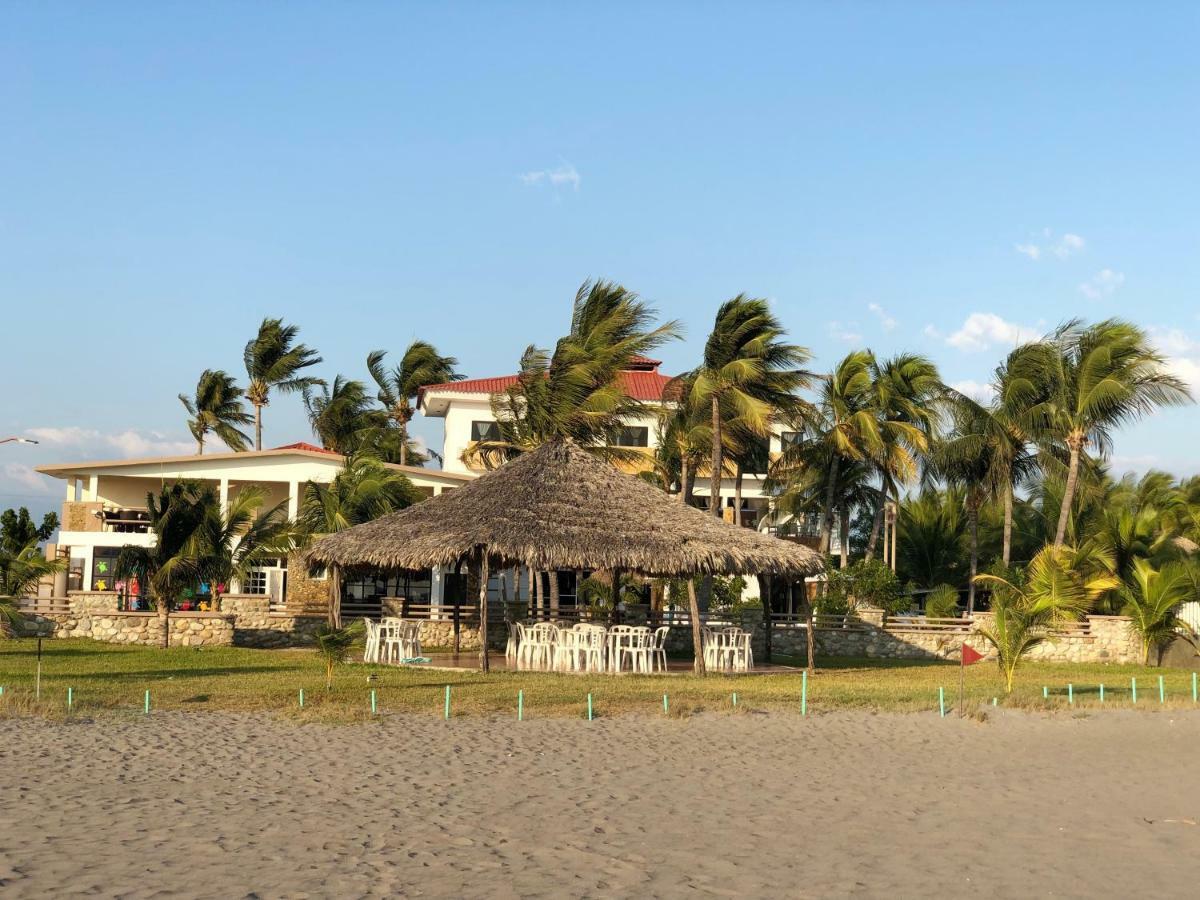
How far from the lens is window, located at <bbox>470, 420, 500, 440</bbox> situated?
41.9 meters

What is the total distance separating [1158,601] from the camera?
87.6 feet

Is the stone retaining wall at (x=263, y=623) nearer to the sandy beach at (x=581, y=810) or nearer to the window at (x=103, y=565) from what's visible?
the window at (x=103, y=565)

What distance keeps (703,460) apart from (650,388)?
10661mm

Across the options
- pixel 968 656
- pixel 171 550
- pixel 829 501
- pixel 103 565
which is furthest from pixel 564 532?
pixel 103 565

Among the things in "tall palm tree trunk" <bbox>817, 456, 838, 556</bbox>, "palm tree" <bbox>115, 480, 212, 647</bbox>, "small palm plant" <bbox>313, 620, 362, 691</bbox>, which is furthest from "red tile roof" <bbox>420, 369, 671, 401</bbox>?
"small palm plant" <bbox>313, 620, 362, 691</bbox>

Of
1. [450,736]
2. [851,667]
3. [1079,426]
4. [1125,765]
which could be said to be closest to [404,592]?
[851,667]

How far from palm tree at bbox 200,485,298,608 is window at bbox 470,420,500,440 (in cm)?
1436

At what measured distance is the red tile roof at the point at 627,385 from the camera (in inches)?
1663

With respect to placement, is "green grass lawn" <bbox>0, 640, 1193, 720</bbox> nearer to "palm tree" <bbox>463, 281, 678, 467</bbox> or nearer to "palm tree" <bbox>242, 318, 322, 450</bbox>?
"palm tree" <bbox>463, 281, 678, 467</bbox>

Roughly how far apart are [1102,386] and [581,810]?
952 inches

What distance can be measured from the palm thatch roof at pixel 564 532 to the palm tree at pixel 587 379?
5.90 metres

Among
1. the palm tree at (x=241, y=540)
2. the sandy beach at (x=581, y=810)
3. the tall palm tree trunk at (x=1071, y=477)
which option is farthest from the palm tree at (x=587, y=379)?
the sandy beach at (x=581, y=810)

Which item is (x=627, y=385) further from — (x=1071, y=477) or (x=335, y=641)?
(x=335, y=641)

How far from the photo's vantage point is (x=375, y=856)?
826 centimetres
